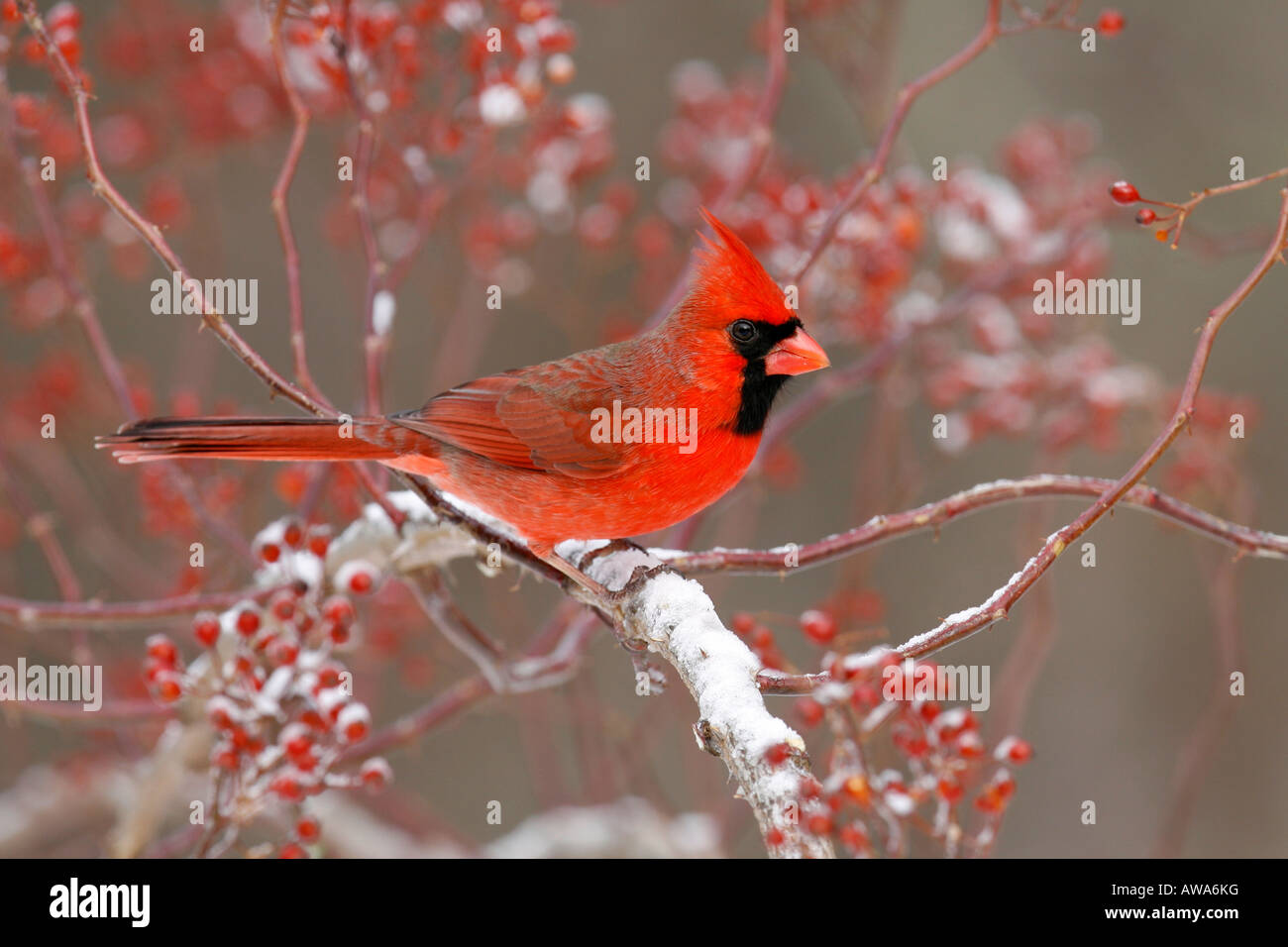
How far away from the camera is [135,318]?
15.0 ft

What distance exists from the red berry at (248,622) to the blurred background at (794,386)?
95 cm

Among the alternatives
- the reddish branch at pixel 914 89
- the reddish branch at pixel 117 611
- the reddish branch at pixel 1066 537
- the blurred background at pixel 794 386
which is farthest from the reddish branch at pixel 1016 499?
the blurred background at pixel 794 386

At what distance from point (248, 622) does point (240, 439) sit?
1.03ft

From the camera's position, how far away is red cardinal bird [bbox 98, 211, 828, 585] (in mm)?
2047

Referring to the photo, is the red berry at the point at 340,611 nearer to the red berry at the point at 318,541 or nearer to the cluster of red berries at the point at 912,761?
the red berry at the point at 318,541

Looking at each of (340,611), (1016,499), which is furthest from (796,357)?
(340,611)

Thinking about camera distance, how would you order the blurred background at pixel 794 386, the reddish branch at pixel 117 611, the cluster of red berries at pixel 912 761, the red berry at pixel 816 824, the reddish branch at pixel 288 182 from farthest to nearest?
the blurred background at pixel 794 386 < the reddish branch at pixel 117 611 < the reddish branch at pixel 288 182 < the cluster of red berries at pixel 912 761 < the red berry at pixel 816 824

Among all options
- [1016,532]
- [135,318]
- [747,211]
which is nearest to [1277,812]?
[1016,532]

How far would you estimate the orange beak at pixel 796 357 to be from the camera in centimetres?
205

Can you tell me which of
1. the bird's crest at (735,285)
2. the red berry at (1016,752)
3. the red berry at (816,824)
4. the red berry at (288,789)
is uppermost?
the bird's crest at (735,285)

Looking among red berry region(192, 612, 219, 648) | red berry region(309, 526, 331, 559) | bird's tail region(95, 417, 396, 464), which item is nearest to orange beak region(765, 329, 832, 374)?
bird's tail region(95, 417, 396, 464)

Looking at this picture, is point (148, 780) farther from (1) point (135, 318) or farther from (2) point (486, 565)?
(1) point (135, 318)

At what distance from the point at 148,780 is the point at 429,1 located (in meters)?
1.74

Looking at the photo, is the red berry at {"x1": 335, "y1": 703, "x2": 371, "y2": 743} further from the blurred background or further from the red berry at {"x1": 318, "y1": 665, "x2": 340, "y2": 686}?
the blurred background
